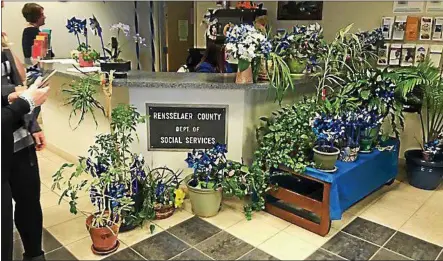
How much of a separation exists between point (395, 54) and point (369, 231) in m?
1.47

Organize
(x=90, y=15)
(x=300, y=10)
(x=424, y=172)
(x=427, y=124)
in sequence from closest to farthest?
(x=424, y=172) < (x=427, y=124) < (x=300, y=10) < (x=90, y=15)

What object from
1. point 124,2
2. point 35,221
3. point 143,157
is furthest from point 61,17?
point 35,221

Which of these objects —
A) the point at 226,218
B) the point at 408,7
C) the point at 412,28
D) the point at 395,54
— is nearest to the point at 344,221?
the point at 226,218

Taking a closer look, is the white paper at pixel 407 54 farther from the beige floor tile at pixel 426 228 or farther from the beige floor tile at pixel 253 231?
the beige floor tile at pixel 253 231

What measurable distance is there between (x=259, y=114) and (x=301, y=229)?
2.43ft

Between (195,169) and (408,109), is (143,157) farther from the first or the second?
(408,109)

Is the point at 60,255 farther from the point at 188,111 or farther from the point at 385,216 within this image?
the point at 385,216

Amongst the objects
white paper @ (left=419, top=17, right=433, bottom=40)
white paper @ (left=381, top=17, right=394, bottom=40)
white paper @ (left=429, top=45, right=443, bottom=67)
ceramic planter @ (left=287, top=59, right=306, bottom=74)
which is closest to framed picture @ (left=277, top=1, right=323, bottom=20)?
white paper @ (left=381, top=17, right=394, bottom=40)

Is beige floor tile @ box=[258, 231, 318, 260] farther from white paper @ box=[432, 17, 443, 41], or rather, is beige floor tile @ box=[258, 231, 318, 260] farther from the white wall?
the white wall

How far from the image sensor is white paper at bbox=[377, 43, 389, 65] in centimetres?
288

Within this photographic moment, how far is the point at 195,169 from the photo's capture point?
211cm

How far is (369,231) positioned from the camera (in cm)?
203

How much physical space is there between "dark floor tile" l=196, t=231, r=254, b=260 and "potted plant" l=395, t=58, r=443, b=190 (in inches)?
55.3

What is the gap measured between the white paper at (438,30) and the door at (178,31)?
315 centimetres
